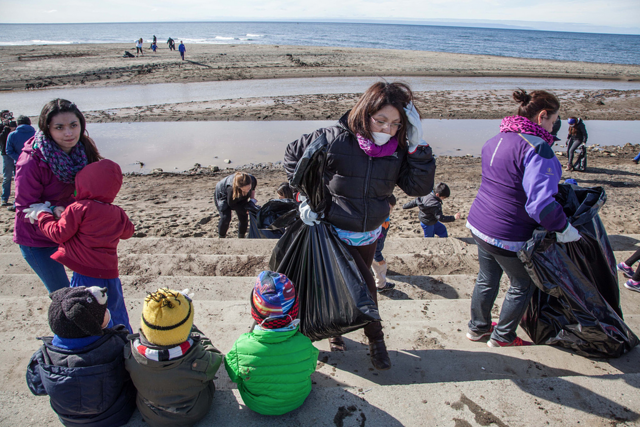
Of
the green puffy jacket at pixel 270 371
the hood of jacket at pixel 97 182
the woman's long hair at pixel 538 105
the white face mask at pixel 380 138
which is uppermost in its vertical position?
the woman's long hair at pixel 538 105

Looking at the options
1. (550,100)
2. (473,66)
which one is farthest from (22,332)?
(473,66)

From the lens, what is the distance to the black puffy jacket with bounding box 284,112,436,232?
246cm

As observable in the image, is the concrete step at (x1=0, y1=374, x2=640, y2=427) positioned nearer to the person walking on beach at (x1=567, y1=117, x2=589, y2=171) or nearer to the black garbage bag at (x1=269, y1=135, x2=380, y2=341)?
the black garbage bag at (x1=269, y1=135, x2=380, y2=341)

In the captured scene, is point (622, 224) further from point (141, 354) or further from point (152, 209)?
point (152, 209)

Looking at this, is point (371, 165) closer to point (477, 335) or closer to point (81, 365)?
point (477, 335)

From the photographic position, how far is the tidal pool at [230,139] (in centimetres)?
986

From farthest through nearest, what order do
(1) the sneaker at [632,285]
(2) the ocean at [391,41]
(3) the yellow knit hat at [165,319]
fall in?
1. (2) the ocean at [391,41]
2. (1) the sneaker at [632,285]
3. (3) the yellow knit hat at [165,319]

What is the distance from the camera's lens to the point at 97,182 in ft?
7.42

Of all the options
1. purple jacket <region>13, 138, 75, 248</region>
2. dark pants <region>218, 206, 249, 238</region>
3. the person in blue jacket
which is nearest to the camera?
purple jacket <region>13, 138, 75, 248</region>

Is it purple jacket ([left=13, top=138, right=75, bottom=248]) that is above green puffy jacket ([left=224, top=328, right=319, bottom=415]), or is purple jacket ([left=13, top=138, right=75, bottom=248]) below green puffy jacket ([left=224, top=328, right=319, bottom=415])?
above

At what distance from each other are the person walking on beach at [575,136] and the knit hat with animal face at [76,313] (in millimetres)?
9813

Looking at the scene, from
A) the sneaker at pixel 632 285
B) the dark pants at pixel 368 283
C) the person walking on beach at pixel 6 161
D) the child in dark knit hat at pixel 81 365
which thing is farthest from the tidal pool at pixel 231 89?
the child in dark knit hat at pixel 81 365

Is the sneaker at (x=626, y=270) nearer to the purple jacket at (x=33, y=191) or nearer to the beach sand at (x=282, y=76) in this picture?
the purple jacket at (x=33, y=191)

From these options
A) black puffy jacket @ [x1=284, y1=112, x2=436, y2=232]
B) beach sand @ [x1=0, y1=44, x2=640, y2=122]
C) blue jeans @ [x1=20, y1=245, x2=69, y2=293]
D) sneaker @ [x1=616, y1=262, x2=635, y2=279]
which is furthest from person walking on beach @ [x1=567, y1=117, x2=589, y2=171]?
blue jeans @ [x1=20, y1=245, x2=69, y2=293]
